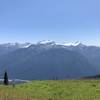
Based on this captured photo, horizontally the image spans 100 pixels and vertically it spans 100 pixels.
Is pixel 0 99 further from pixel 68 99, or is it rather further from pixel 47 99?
pixel 68 99

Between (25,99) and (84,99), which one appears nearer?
(25,99)

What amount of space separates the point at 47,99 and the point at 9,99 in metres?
4.83

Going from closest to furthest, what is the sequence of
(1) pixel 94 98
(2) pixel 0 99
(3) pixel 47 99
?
1. (2) pixel 0 99
2. (3) pixel 47 99
3. (1) pixel 94 98

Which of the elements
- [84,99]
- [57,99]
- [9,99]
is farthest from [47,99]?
[9,99]

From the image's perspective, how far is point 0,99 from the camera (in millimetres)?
23547

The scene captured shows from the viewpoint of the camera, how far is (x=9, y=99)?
79.6 ft

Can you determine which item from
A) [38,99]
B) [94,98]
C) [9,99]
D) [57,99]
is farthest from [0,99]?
[94,98]

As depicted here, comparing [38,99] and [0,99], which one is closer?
[0,99]

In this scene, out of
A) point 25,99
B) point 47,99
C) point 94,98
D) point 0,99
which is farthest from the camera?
point 94,98

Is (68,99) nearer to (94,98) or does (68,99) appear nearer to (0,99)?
(94,98)

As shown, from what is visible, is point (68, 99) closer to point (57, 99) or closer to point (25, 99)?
point (57, 99)

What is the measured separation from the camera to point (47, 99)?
28391 mm

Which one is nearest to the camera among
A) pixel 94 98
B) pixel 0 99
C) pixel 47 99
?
pixel 0 99

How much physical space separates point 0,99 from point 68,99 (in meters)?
8.19
